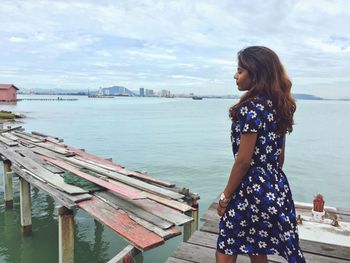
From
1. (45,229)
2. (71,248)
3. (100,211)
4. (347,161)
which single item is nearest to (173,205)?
(100,211)

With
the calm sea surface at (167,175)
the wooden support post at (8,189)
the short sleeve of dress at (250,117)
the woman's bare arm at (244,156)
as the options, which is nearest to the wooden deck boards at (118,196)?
the wooden support post at (8,189)

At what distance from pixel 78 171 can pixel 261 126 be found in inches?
246

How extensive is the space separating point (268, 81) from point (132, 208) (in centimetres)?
385

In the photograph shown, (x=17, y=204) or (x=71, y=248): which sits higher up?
(x=71, y=248)

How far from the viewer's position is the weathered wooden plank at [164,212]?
538cm

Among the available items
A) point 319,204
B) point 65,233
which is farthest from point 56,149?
point 319,204

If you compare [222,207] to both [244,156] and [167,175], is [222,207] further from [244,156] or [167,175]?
[167,175]

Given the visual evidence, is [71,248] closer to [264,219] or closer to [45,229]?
[45,229]

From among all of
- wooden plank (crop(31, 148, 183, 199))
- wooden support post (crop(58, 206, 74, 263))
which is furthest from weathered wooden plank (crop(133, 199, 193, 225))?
wooden support post (crop(58, 206, 74, 263))

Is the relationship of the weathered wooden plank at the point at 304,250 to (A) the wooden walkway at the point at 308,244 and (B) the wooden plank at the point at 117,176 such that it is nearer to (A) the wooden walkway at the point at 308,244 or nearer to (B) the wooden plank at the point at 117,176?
(A) the wooden walkway at the point at 308,244

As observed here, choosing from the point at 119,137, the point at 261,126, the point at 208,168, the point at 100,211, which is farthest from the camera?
the point at 119,137

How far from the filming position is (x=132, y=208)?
5.89m

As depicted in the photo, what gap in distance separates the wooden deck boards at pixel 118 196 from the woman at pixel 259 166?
6.66 ft

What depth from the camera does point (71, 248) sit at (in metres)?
6.36
